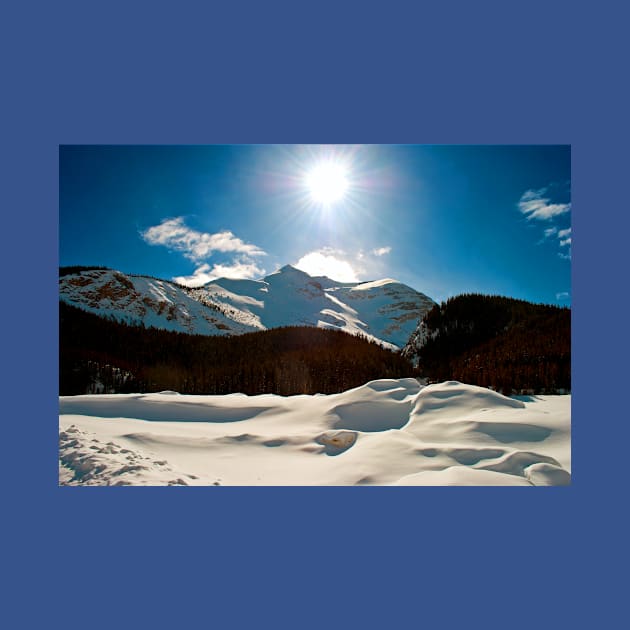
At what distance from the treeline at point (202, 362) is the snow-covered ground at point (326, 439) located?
1.12 m

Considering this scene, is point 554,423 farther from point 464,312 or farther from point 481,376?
point 464,312

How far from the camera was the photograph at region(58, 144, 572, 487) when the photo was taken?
2.87 meters

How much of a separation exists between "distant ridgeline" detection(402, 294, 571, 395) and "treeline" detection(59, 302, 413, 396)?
0.74 m

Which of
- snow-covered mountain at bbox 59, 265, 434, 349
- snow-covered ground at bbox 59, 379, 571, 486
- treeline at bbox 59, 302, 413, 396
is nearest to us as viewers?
snow-covered ground at bbox 59, 379, 571, 486

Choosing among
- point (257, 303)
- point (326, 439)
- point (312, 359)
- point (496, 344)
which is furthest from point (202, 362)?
point (257, 303)

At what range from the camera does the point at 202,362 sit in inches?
242

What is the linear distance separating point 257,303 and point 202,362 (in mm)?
5739

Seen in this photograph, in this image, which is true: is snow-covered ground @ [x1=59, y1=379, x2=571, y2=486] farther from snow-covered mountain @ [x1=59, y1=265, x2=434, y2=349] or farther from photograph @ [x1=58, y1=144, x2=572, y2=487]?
snow-covered mountain @ [x1=59, y1=265, x2=434, y2=349]

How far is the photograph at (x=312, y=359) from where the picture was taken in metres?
A: 2.87

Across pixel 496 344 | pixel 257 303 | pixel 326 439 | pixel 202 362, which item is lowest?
pixel 326 439

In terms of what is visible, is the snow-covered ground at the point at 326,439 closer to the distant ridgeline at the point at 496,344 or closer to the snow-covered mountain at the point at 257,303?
the distant ridgeline at the point at 496,344

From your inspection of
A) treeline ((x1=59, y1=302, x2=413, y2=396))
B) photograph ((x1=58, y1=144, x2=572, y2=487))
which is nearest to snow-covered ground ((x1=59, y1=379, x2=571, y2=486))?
photograph ((x1=58, y1=144, x2=572, y2=487))

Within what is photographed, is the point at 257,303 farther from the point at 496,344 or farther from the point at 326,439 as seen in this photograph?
the point at 326,439

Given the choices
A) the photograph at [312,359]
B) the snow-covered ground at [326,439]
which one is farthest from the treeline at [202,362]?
the snow-covered ground at [326,439]
